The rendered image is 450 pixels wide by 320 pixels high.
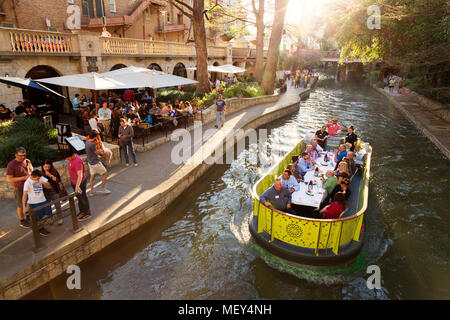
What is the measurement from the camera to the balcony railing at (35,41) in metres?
13.1

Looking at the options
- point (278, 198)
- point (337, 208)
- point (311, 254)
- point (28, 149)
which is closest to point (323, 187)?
point (337, 208)

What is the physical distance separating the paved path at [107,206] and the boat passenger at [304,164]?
391 cm

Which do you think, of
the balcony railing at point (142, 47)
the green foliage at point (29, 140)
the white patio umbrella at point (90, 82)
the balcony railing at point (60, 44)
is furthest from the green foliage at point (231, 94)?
the green foliage at point (29, 140)

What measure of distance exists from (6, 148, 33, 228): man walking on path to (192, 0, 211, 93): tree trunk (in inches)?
544

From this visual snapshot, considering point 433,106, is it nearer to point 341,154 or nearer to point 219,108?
point 219,108

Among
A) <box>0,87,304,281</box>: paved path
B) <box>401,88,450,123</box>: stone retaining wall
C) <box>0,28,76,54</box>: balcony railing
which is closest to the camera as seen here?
<box>0,87,304,281</box>: paved path

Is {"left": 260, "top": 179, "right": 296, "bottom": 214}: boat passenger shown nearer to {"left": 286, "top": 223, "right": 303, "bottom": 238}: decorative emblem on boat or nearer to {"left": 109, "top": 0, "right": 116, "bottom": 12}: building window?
{"left": 286, "top": 223, "right": 303, "bottom": 238}: decorative emblem on boat

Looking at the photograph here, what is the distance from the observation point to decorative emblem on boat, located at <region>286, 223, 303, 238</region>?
638 cm

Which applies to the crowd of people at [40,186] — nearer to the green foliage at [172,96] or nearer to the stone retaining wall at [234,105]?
the stone retaining wall at [234,105]

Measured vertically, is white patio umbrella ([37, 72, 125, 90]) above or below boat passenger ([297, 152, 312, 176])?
above

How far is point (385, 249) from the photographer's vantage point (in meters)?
7.54

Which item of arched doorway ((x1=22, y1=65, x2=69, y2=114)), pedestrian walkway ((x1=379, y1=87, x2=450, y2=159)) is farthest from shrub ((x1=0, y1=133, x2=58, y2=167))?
pedestrian walkway ((x1=379, y1=87, x2=450, y2=159))
